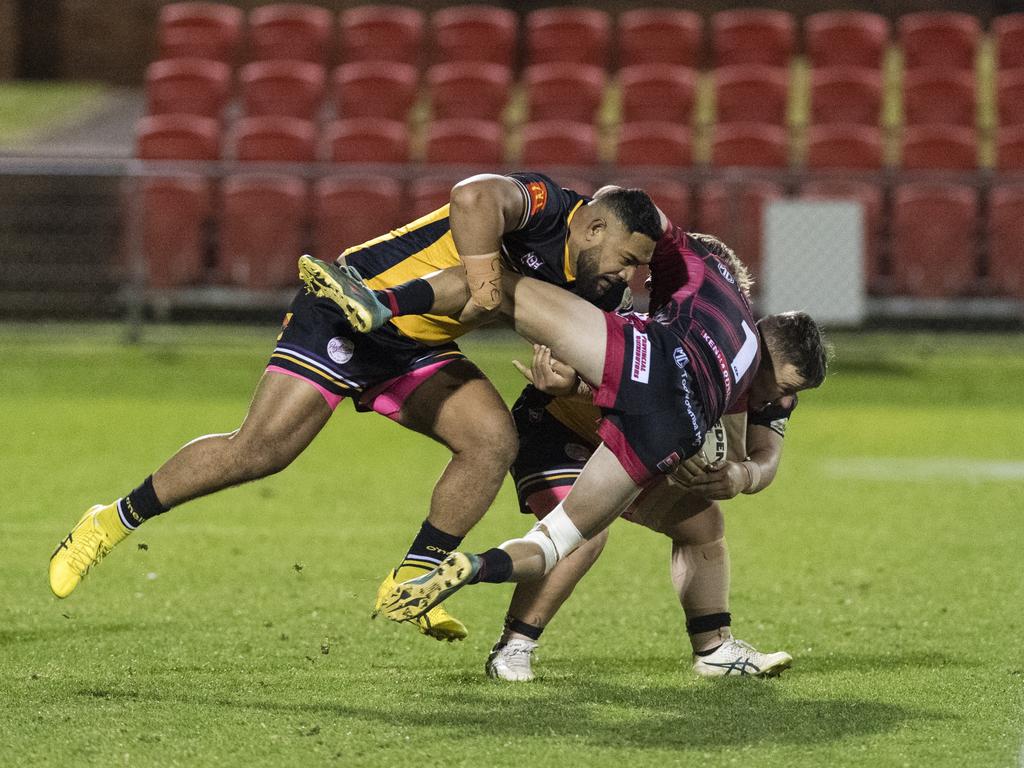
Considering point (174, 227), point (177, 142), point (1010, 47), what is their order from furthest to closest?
point (1010, 47)
point (177, 142)
point (174, 227)

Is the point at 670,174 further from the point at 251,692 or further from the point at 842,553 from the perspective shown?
the point at 251,692

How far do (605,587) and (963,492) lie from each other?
3.19 metres

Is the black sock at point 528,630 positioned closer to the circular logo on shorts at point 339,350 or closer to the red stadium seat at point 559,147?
the circular logo on shorts at point 339,350

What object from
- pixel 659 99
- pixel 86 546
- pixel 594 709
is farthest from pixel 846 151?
pixel 594 709

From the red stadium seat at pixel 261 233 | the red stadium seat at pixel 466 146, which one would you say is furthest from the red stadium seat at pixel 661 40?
the red stadium seat at pixel 261 233

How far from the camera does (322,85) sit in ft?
55.7

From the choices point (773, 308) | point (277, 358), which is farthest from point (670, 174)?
point (277, 358)

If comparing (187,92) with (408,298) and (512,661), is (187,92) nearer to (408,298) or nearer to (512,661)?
(408,298)

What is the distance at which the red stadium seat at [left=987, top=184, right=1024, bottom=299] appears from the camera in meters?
14.0

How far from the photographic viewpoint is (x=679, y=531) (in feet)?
18.7

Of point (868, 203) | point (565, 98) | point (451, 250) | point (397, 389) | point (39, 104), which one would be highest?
point (39, 104)

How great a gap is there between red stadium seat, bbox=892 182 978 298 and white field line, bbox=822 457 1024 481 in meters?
3.64

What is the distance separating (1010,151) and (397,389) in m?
10.8

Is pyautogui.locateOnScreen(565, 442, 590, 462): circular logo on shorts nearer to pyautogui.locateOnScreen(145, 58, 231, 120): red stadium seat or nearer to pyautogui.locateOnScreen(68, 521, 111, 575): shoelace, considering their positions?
pyautogui.locateOnScreen(68, 521, 111, 575): shoelace
